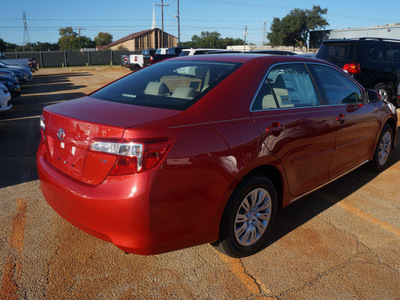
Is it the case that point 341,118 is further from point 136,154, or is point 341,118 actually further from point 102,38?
point 102,38

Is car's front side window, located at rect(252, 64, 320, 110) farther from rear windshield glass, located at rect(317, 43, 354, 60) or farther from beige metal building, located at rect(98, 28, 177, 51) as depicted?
beige metal building, located at rect(98, 28, 177, 51)

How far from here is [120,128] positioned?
89.5 inches

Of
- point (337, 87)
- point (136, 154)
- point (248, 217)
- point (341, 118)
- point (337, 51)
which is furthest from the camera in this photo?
point (337, 51)

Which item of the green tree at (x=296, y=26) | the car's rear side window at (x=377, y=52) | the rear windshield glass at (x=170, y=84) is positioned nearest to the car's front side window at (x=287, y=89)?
the rear windshield glass at (x=170, y=84)

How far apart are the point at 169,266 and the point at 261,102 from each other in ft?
5.10

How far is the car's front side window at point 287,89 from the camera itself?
3.07 m

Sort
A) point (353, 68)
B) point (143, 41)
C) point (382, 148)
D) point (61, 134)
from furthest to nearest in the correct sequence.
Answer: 1. point (143, 41)
2. point (353, 68)
3. point (382, 148)
4. point (61, 134)

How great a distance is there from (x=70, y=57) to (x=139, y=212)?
5418 centimetres

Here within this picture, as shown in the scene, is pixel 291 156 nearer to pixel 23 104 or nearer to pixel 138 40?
pixel 23 104

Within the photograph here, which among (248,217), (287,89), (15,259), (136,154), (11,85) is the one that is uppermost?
(287,89)

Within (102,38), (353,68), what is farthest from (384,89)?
(102,38)

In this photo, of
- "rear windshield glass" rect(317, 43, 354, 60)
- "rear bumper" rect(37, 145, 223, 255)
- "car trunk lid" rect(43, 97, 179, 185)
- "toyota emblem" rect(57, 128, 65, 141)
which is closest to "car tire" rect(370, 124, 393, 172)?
"rear bumper" rect(37, 145, 223, 255)

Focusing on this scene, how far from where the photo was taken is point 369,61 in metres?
9.60

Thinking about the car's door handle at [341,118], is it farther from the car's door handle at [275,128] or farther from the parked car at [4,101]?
the parked car at [4,101]
